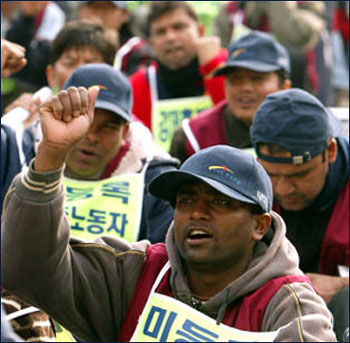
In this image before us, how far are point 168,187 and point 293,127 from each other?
4.46 ft

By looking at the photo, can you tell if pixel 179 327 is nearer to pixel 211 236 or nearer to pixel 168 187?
pixel 211 236

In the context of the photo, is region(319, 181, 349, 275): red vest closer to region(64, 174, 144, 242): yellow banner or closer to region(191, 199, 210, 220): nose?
region(64, 174, 144, 242): yellow banner

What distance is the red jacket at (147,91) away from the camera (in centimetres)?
731

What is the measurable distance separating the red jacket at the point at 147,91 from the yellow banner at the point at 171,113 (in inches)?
3.0

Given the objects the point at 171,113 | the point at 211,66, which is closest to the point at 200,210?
the point at 171,113

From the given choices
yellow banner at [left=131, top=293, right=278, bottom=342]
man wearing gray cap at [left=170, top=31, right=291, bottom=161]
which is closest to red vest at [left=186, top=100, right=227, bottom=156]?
man wearing gray cap at [left=170, top=31, right=291, bottom=161]

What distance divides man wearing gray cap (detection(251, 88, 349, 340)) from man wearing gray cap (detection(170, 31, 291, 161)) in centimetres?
95

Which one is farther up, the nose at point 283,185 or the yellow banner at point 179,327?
the yellow banner at point 179,327

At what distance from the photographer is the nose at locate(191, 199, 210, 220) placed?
3.91m

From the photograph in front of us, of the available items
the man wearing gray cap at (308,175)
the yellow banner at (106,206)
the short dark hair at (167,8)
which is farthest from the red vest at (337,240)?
the short dark hair at (167,8)

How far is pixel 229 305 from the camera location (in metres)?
3.91

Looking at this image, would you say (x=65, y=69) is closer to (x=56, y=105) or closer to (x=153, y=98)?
(x=153, y=98)

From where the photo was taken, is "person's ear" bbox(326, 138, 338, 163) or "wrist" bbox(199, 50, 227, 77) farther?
"wrist" bbox(199, 50, 227, 77)

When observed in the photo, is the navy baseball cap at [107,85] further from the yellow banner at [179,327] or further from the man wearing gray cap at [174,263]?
the yellow banner at [179,327]
